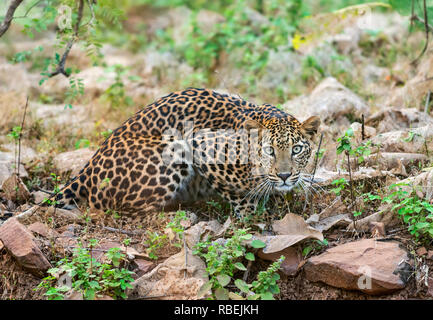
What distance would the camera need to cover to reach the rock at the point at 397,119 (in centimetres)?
813

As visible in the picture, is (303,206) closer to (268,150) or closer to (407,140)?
(268,150)

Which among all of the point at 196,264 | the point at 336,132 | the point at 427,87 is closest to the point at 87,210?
the point at 196,264

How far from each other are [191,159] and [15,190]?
2.42m

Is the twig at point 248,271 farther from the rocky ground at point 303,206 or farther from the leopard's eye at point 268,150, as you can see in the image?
the leopard's eye at point 268,150

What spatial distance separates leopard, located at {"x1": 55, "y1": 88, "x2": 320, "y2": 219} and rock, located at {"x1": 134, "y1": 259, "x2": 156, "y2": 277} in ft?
3.69

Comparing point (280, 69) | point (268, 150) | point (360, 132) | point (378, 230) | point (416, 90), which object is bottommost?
point (378, 230)

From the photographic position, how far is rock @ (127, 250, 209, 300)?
5.20m

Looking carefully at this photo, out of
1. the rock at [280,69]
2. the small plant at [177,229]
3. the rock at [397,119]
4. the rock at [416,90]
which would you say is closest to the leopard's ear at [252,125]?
the small plant at [177,229]

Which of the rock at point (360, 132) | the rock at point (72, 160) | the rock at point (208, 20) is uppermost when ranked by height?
the rock at point (208, 20)

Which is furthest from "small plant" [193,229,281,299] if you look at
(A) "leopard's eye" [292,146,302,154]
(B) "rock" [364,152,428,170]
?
(B) "rock" [364,152,428,170]

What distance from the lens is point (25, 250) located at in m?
5.43

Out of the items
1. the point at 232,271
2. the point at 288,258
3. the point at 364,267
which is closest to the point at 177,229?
the point at 232,271

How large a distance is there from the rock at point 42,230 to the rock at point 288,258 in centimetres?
234

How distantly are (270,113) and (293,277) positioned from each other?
226 cm
